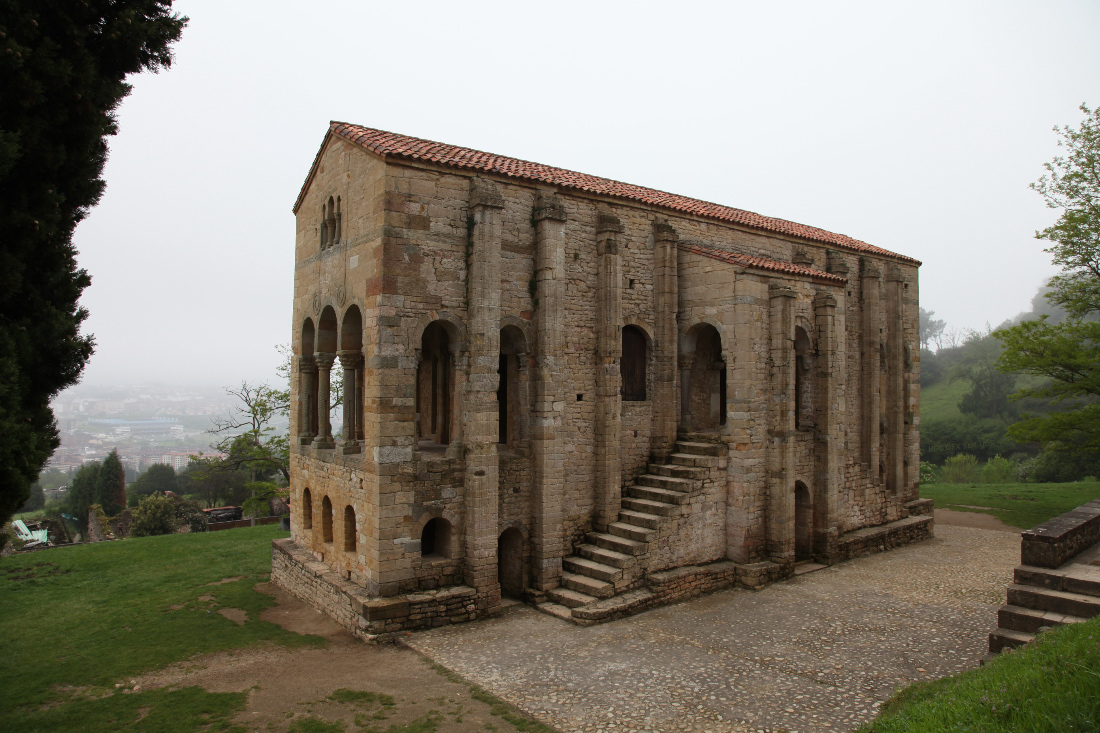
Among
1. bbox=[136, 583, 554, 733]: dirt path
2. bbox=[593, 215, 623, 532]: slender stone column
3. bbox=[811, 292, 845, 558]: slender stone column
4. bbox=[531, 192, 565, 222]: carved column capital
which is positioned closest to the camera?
bbox=[136, 583, 554, 733]: dirt path

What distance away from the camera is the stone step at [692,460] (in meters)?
15.7

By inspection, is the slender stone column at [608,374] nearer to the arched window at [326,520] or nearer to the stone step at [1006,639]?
the arched window at [326,520]

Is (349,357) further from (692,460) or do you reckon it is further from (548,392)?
(692,460)

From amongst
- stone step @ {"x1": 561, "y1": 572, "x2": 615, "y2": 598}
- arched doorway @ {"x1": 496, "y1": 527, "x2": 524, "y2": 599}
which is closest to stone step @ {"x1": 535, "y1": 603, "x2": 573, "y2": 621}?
stone step @ {"x1": 561, "y1": 572, "x2": 615, "y2": 598}

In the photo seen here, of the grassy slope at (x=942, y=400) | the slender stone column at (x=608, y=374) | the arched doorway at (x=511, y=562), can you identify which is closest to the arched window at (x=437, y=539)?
the arched doorway at (x=511, y=562)

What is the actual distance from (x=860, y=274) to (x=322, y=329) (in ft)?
58.8

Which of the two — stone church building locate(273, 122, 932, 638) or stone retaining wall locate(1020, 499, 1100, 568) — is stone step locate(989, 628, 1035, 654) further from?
stone church building locate(273, 122, 932, 638)

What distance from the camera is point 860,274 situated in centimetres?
2223

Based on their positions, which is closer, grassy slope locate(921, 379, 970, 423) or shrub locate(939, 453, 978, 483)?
shrub locate(939, 453, 978, 483)

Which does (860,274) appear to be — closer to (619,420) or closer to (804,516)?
(804,516)

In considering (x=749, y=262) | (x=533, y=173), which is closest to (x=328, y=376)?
(x=533, y=173)

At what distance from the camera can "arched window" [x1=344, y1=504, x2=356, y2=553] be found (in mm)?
13703

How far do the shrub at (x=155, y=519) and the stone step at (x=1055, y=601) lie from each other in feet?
114

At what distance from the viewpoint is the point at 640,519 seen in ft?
48.5
